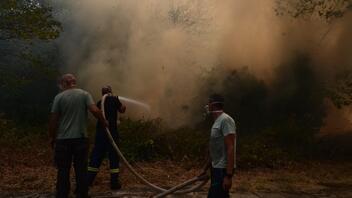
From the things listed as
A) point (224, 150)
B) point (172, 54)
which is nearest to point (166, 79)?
point (172, 54)

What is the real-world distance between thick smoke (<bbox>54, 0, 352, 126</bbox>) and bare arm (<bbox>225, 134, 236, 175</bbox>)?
7091mm

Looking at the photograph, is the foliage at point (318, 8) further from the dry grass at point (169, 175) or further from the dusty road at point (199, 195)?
the dusty road at point (199, 195)

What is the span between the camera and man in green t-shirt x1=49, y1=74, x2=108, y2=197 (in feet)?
20.8

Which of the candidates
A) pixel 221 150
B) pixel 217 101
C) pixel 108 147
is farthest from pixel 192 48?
pixel 221 150

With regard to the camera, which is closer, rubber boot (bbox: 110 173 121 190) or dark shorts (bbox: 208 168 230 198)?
dark shorts (bbox: 208 168 230 198)

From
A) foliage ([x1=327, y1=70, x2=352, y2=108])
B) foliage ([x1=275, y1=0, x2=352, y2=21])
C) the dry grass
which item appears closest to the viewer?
the dry grass

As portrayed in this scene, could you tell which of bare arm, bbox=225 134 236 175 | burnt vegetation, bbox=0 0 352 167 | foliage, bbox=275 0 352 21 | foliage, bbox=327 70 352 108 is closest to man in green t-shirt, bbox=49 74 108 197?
bare arm, bbox=225 134 236 175

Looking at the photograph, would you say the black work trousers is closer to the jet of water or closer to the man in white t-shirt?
the man in white t-shirt

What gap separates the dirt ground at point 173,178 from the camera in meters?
7.77

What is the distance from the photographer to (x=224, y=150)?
5031 millimetres

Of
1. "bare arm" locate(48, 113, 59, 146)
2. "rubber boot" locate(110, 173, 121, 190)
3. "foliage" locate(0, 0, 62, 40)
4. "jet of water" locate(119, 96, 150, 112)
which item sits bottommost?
"rubber boot" locate(110, 173, 121, 190)

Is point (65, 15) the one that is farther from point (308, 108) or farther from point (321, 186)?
point (321, 186)

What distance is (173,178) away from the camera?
8.81 meters

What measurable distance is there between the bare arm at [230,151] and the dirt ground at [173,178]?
108 inches
